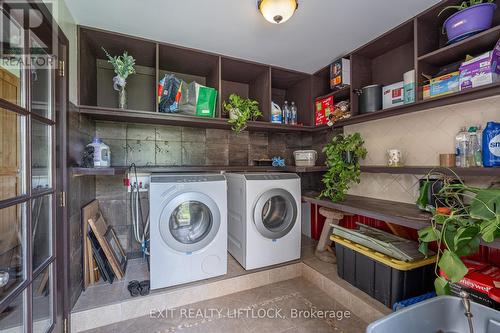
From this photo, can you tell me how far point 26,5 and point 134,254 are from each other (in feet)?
7.04

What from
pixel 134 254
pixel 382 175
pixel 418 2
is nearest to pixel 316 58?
pixel 418 2

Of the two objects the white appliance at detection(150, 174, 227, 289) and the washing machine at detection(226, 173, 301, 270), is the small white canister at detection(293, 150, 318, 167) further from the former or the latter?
the white appliance at detection(150, 174, 227, 289)

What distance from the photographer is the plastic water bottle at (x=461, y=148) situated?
146 centimetres

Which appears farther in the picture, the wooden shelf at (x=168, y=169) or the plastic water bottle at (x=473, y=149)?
the wooden shelf at (x=168, y=169)

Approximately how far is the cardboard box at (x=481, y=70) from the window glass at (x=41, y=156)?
2.56 m

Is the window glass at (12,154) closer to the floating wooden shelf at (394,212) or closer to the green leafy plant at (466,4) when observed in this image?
the floating wooden shelf at (394,212)

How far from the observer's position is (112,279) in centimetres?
184

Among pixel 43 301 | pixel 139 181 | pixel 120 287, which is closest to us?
pixel 43 301

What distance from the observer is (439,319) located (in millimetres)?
1001

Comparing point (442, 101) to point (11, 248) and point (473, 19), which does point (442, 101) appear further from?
point (11, 248)

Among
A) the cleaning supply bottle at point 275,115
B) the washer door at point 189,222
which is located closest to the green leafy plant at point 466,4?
the cleaning supply bottle at point 275,115

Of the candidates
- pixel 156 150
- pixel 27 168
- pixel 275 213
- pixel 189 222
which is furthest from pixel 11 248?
pixel 275 213

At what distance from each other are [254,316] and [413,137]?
1992 mm

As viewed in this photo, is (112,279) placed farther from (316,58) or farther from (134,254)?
(316,58)
